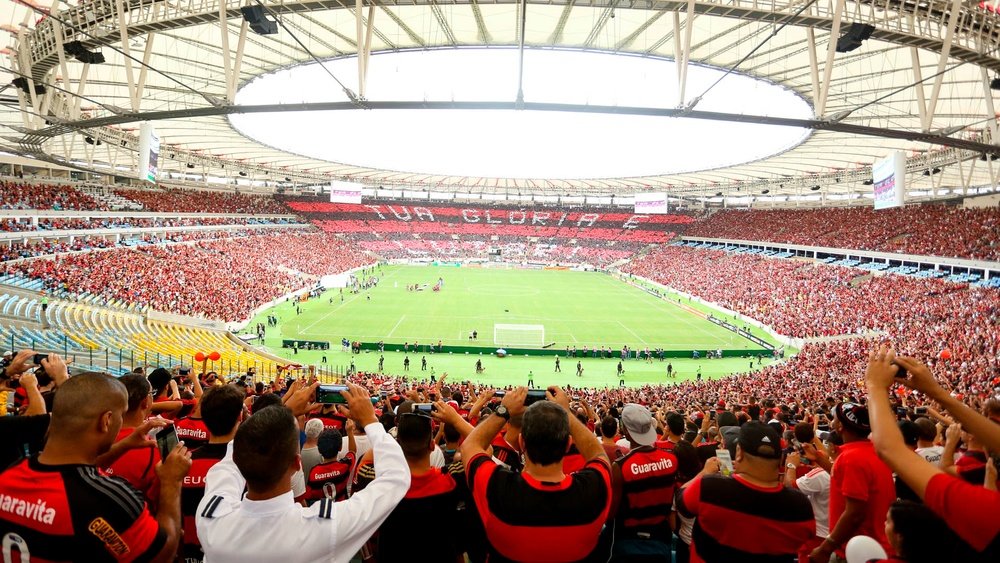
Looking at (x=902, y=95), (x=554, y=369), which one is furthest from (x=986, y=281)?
(x=554, y=369)

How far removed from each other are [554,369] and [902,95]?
68.4 feet

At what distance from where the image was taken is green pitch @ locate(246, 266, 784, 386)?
28828mm

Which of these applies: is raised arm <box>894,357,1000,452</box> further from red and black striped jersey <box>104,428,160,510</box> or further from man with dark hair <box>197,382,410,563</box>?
red and black striped jersey <box>104,428,160,510</box>

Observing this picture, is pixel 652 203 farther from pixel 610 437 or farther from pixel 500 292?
→ pixel 610 437

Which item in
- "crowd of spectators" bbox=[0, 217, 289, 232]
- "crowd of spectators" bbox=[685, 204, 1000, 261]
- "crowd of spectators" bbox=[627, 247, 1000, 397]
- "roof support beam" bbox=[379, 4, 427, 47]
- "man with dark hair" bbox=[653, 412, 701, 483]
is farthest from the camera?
"crowd of spectators" bbox=[685, 204, 1000, 261]

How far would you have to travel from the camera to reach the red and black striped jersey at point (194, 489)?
10.9 ft

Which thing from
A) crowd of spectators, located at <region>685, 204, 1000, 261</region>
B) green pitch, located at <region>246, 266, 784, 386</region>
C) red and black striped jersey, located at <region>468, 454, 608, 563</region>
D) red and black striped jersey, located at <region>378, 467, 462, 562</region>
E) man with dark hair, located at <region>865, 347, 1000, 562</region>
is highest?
crowd of spectators, located at <region>685, 204, 1000, 261</region>

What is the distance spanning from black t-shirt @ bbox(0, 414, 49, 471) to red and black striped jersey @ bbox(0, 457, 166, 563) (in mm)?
973

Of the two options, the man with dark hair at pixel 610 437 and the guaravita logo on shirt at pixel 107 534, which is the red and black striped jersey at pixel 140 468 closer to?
the guaravita logo on shirt at pixel 107 534

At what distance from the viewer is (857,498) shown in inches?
137

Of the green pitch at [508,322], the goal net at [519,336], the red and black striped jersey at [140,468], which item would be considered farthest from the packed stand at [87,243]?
the red and black striped jersey at [140,468]

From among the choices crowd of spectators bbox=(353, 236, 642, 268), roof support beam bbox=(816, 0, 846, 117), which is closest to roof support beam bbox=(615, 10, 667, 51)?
roof support beam bbox=(816, 0, 846, 117)

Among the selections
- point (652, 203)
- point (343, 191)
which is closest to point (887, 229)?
point (652, 203)

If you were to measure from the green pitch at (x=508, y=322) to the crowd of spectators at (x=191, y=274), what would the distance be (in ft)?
10.7
